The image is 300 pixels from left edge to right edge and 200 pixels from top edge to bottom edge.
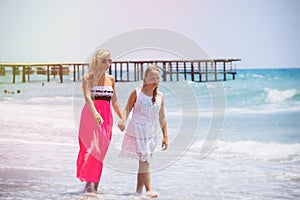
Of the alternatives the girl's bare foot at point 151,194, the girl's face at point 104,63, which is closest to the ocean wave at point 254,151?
the girl's bare foot at point 151,194

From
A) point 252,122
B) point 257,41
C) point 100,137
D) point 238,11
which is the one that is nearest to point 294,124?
point 252,122

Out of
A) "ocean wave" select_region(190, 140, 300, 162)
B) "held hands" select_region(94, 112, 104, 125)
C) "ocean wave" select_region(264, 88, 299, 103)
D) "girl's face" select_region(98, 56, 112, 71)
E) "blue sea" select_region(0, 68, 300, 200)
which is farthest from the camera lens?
"ocean wave" select_region(264, 88, 299, 103)

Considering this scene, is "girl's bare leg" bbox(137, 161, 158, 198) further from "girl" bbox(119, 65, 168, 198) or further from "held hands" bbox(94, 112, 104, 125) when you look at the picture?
"held hands" bbox(94, 112, 104, 125)

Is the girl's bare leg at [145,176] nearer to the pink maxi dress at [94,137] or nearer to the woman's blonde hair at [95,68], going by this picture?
the pink maxi dress at [94,137]

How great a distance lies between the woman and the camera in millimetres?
3104

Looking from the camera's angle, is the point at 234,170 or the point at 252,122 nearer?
the point at 234,170

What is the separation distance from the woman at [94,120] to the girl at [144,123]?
13 cm

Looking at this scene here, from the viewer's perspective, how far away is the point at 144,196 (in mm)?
3121

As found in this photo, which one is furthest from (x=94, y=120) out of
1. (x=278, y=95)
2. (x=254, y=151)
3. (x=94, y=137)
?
(x=278, y=95)

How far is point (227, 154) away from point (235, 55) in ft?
51.9

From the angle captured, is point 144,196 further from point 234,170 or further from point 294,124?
point 294,124

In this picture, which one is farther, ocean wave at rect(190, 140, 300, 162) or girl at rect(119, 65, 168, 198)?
ocean wave at rect(190, 140, 300, 162)

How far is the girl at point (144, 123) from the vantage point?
3061 mm

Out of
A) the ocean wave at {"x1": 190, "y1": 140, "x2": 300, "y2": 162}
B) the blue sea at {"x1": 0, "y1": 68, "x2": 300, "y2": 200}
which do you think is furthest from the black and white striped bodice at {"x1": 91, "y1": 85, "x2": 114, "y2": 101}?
the ocean wave at {"x1": 190, "y1": 140, "x2": 300, "y2": 162}
